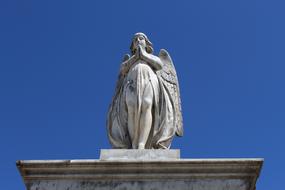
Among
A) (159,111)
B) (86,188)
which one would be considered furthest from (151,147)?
(86,188)

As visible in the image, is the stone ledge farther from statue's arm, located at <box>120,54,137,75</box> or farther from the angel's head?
the angel's head

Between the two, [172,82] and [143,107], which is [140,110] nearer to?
[143,107]

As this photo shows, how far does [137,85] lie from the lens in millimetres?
8180

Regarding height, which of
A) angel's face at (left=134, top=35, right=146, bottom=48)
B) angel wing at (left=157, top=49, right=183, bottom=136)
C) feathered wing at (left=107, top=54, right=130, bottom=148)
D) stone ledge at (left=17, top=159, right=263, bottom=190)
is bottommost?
stone ledge at (left=17, top=159, right=263, bottom=190)

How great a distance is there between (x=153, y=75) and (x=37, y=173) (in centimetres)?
323

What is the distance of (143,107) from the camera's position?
26.3ft

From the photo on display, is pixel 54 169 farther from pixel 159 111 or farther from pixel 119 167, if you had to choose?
pixel 159 111

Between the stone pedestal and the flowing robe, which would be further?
the flowing robe

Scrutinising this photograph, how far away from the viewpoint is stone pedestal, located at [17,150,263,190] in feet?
21.5

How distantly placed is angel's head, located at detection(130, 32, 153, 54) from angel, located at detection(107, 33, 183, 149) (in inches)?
1.8

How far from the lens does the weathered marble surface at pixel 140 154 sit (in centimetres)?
718

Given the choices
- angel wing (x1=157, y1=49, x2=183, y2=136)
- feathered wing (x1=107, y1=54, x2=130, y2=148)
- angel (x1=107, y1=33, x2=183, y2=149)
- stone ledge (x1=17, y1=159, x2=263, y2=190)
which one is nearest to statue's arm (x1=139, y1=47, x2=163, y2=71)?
angel (x1=107, y1=33, x2=183, y2=149)

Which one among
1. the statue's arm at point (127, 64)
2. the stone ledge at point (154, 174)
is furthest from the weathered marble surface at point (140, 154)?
the statue's arm at point (127, 64)

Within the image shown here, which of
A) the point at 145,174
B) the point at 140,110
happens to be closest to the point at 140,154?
the point at 145,174
